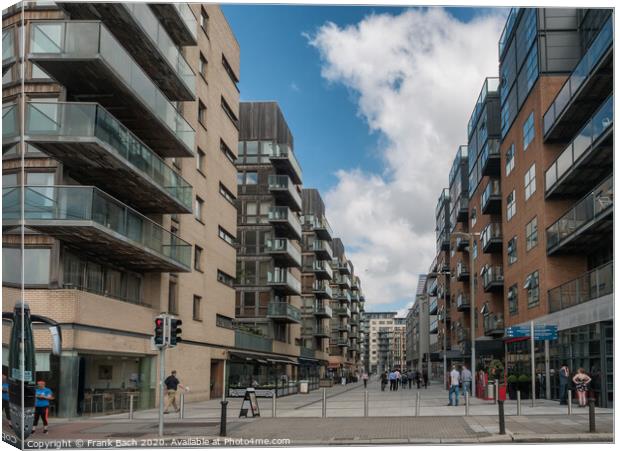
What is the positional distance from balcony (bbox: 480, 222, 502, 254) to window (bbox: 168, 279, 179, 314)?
24.4m

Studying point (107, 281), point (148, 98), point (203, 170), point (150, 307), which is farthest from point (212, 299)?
point (148, 98)

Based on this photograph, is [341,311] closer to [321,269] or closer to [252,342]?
[321,269]

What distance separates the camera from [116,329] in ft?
91.8

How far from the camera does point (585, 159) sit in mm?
29688

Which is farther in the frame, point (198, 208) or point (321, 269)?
point (321, 269)

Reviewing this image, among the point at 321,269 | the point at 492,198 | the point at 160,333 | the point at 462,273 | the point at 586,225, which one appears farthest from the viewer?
the point at 321,269

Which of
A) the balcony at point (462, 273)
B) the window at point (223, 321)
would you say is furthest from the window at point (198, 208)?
the balcony at point (462, 273)

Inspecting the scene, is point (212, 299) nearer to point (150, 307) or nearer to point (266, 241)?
point (150, 307)

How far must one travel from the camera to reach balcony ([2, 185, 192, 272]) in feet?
73.9

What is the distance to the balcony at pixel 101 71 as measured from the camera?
2312 cm

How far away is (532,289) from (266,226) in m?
31.2

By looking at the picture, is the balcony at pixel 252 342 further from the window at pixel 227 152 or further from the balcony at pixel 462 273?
the balcony at pixel 462 273

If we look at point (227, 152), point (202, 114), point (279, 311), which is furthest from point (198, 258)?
point (279, 311)

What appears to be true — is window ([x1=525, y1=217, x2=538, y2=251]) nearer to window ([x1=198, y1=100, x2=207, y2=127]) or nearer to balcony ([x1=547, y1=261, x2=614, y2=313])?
balcony ([x1=547, y1=261, x2=614, y2=313])
